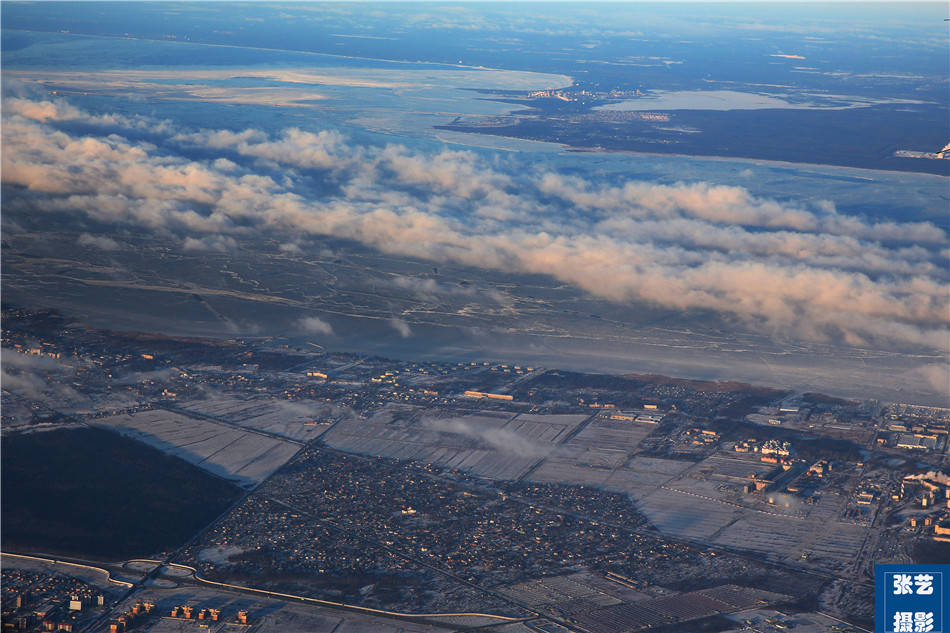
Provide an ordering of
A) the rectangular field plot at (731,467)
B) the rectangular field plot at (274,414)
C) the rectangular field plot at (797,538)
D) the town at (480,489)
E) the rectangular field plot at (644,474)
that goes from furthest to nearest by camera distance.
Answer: the rectangular field plot at (274,414)
the rectangular field plot at (731,467)
the rectangular field plot at (644,474)
the rectangular field plot at (797,538)
the town at (480,489)

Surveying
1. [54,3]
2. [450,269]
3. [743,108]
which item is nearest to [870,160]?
[743,108]

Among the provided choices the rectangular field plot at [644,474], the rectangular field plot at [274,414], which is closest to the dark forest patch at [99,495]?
the rectangular field plot at [274,414]

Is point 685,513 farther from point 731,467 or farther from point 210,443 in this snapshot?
point 210,443

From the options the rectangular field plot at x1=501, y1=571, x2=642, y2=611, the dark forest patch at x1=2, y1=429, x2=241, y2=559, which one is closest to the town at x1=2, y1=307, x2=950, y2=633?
the rectangular field plot at x1=501, y1=571, x2=642, y2=611

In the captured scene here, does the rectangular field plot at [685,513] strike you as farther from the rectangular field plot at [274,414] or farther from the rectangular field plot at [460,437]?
the rectangular field plot at [274,414]

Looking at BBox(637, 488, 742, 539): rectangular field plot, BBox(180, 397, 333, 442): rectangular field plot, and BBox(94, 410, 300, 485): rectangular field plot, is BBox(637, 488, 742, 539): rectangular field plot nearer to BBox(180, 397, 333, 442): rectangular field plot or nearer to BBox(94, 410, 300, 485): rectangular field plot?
BBox(94, 410, 300, 485): rectangular field plot

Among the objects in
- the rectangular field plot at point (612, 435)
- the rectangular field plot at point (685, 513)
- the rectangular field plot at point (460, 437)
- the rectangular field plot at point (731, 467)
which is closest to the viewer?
the rectangular field plot at point (685, 513)
